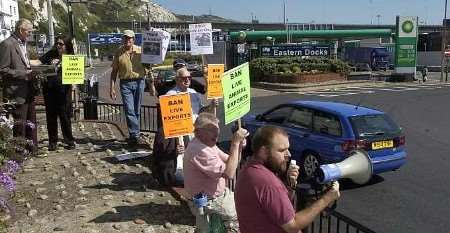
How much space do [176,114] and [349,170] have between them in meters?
3.24

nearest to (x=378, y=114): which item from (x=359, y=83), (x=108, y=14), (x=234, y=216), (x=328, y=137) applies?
(x=328, y=137)

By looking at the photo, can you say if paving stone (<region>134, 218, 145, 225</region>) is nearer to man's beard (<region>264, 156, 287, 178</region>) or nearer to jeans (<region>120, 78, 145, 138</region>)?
man's beard (<region>264, 156, 287, 178</region>)

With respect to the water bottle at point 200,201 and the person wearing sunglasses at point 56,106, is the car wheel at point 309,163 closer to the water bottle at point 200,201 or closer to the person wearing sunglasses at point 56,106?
the person wearing sunglasses at point 56,106

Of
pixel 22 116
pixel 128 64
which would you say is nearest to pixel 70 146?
pixel 22 116

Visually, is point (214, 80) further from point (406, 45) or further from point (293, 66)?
point (406, 45)

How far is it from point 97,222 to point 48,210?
72cm

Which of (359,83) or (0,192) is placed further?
(359,83)

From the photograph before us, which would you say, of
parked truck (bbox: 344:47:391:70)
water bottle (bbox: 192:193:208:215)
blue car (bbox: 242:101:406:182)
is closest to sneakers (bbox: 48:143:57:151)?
blue car (bbox: 242:101:406:182)

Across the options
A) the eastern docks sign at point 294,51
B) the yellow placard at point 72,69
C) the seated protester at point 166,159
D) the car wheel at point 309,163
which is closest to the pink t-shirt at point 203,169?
the seated protester at point 166,159

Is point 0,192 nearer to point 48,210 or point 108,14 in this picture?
point 48,210

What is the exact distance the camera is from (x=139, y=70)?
9.16m

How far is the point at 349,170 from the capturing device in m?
3.21

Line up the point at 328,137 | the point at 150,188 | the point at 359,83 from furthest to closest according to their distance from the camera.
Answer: the point at 359,83 → the point at 328,137 → the point at 150,188

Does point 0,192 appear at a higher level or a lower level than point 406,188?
higher
